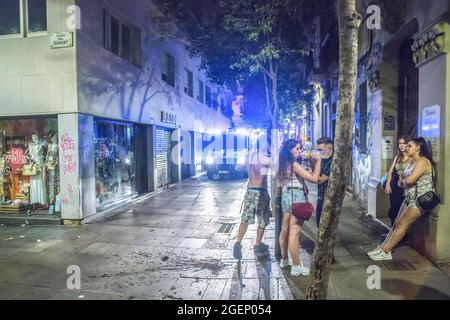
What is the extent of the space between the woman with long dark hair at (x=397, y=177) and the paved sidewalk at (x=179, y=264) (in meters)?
0.75

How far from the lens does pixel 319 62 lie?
12102 millimetres

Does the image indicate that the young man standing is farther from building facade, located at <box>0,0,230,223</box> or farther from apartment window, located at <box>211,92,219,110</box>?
apartment window, located at <box>211,92,219,110</box>

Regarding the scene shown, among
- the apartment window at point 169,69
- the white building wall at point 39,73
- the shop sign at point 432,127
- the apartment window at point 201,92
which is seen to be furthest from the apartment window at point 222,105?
the shop sign at point 432,127

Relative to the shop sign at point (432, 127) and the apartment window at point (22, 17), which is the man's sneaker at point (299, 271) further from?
the apartment window at point (22, 17)

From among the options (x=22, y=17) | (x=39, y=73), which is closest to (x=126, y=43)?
(x=22, y=17)

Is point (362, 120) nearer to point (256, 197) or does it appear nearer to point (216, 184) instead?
point (256, 197)

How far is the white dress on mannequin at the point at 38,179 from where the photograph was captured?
9102 mm

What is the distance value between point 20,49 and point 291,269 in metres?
8.05

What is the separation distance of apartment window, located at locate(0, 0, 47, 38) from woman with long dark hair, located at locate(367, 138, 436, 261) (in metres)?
8.48

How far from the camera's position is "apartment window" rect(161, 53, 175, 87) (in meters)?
14.9

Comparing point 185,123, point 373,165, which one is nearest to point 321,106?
point 185,123

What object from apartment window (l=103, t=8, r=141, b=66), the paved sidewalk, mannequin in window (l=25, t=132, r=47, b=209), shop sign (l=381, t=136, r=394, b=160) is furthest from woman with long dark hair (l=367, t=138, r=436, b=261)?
apartment window (l=103, t=8, r=141, b=66)

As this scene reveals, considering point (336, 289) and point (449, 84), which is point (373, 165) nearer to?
point (449, 84)

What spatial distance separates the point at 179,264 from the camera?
18.7ft
